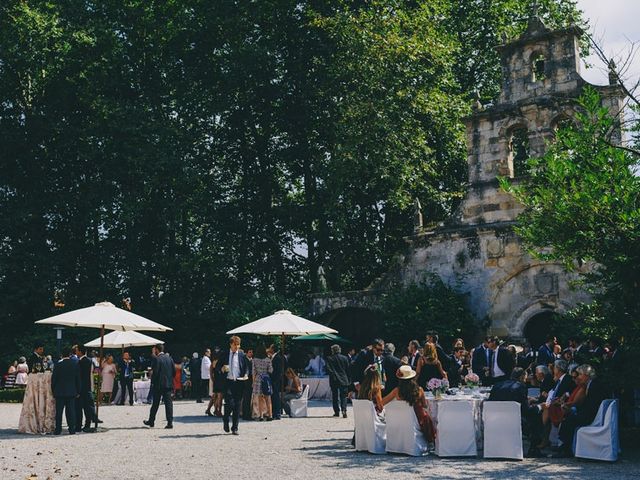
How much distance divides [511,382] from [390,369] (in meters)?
2.46

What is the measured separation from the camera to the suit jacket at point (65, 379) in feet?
49.8

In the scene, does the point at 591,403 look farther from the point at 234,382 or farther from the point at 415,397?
the point at 234,382

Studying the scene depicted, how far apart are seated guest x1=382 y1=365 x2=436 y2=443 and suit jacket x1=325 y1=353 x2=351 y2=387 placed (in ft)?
19.4

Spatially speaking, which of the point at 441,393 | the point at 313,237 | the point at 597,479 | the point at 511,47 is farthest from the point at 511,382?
the point at 313,237

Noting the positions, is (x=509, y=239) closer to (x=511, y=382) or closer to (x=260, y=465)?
(x=511, y=382)

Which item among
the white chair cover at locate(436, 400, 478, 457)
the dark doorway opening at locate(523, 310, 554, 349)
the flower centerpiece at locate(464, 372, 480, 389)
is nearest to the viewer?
the white chair cover at locate(436, 400, 478, 457)

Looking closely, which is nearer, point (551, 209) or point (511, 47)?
point (551, 209)

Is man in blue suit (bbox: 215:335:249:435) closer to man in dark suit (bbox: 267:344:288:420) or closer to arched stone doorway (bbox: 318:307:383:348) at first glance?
man in dark suit (bbox: 267:344:288:420)

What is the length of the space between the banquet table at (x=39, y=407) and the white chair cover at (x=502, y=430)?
802 cm

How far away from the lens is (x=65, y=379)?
15164 mm

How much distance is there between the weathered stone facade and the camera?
24.1 m

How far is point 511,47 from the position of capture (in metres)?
25.8

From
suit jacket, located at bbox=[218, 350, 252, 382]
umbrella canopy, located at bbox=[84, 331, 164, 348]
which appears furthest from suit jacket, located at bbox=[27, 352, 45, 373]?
suit jacket, located at bbox=[218, 350, 252, 382]

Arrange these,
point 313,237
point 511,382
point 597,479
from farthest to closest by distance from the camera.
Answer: point 313,237
point 511,382
point 597,479
